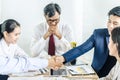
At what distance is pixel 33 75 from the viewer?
1749 millimetres

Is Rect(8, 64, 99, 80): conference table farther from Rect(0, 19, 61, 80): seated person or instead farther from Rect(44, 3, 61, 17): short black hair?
Rect(44, 3, 61, 17): short black hair

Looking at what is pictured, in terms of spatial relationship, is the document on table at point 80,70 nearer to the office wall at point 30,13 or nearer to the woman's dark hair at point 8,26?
the woman's dark hair at point 8,26

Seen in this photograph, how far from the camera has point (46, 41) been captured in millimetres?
2629

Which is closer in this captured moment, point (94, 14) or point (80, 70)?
point (80, 70)

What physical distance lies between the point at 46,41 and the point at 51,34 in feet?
0.31

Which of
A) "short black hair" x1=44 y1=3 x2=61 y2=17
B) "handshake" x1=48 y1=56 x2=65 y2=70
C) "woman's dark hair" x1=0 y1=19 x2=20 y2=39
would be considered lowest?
"handshake" x1=48 y1=56 x2=65 y2=70

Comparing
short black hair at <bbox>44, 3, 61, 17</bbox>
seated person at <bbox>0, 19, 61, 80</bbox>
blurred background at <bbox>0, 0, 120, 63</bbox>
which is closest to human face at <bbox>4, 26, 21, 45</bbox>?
seated person at <bbox>0, 19, 61, 80</bbox>

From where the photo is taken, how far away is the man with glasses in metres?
2.51

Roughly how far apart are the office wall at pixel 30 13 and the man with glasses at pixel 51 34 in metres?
0.56

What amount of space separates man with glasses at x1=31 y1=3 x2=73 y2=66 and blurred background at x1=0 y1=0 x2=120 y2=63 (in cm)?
56

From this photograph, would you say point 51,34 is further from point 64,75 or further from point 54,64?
point 64,75

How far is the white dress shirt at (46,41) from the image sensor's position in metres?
2.58

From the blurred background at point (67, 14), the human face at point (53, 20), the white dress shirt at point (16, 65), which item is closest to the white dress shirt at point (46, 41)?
the human face at point (53, 20)

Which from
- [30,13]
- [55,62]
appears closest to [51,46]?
[55,62]
